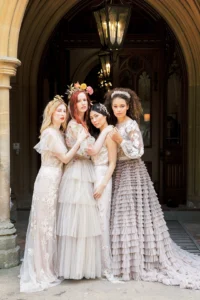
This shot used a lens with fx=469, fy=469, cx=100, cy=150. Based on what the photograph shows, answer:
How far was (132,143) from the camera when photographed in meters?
4.81

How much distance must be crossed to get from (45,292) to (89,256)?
54cm

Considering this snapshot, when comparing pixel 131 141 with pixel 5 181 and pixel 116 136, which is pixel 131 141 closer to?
pixel 116 136

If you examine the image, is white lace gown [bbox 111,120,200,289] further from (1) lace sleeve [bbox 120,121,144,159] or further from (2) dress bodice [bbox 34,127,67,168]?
(2) dress bodice [bbox 34,127,67,168]

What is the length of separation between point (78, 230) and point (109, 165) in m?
0.75

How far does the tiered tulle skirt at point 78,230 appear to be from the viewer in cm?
458

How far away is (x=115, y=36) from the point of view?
19.9 ft

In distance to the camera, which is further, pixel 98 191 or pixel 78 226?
pixel 98 191

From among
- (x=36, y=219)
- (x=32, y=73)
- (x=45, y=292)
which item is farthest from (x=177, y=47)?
(x=45, y=292)

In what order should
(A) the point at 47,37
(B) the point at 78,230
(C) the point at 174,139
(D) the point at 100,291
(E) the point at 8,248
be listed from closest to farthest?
1. (D) the point at 100,291
2. (B) the point at 78,230
3. (E) the point at 8,248
4. (A) the point at 47,37
5. (C) the point at 174,139

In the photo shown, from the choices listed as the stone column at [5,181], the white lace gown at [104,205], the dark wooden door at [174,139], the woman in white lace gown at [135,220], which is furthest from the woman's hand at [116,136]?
the dark wooden door at [174,139]

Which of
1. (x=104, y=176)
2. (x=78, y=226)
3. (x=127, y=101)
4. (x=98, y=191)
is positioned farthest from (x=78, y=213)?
(x=127, y=101)

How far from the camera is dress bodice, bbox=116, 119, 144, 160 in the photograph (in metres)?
4.77

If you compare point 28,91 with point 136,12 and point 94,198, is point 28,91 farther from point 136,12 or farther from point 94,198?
point 94,198

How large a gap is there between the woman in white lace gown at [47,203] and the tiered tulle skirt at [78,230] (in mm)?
97
